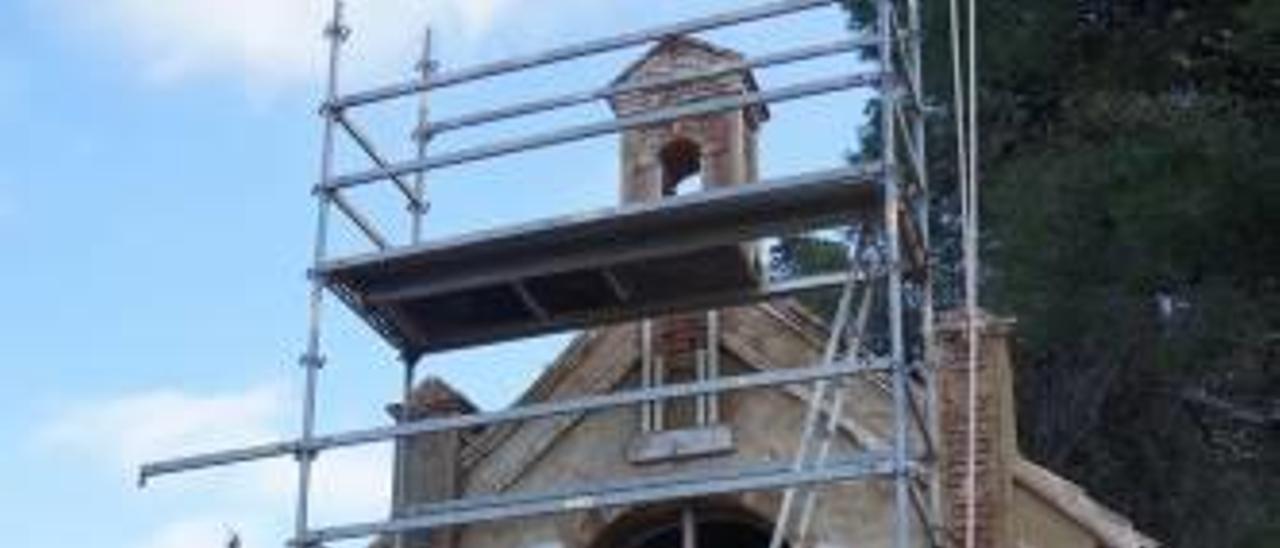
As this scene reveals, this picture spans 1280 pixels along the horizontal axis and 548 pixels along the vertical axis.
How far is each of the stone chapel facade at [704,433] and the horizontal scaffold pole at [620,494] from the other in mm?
1591

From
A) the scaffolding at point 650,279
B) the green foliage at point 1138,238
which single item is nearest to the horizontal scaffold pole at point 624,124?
the scaffolding at point 650,279

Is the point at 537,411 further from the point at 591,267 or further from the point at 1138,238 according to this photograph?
the point at 1138,238

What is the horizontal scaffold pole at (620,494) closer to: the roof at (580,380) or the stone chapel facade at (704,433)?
the stone chapel facade at (704,433)

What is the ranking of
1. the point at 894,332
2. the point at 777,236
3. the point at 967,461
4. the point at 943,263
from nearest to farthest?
the point at 894,332 < the point at 777,236 < the point at 967,461 < the point at 943,263

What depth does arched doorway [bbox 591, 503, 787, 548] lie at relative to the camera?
1519cm

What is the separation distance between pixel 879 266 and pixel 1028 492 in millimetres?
2021

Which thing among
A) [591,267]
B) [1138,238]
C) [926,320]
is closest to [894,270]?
[926,320]

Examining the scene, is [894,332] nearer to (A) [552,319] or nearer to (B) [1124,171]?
(A) [552,319]

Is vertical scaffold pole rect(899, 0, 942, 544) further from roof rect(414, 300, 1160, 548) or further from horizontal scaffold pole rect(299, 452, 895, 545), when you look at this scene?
horizontal scaffold pole rect(299, 452, 895, 545)

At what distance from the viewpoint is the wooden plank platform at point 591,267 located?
1294 centimetres

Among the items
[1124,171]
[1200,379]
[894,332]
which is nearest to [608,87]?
[894,332]

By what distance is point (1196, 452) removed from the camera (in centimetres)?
2566

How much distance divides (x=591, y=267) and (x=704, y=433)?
82.9 inches

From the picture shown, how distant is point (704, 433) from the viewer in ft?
49.8
